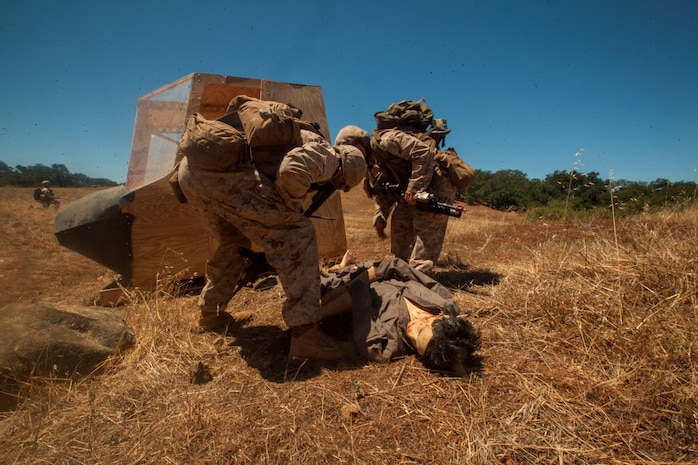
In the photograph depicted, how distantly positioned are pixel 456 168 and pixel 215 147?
8.74ft

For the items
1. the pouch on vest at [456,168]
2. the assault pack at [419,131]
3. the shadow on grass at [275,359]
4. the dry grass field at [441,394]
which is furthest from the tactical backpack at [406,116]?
the shadow on grass at [275,359]

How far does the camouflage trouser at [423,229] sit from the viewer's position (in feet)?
13.0

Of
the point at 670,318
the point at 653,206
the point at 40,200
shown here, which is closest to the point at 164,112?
the point at 670,318

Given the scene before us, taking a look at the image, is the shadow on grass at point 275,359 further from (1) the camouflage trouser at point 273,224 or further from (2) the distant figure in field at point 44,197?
(2) the distant figure in field at point 44,197

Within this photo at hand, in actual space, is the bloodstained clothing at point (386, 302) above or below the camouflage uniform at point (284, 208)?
below

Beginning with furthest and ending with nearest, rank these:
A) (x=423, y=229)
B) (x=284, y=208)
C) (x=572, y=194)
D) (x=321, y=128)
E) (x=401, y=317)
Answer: (x=321, y=128) → (x=423, y=229) → (x=572, y=194) → (x=401, y=317) → (x=284, y=208)

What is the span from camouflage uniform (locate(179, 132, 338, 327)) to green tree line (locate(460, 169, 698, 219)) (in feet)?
6.81

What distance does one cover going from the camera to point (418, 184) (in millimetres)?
3795

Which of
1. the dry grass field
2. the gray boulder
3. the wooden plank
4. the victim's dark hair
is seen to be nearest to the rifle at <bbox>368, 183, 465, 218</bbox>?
the dry grass field

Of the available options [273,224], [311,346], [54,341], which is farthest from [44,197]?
[311,346]

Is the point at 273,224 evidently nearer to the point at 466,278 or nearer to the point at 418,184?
the point at 418,184

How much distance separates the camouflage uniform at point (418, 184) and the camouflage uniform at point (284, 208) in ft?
4.94

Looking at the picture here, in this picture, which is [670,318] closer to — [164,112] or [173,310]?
[173,310]

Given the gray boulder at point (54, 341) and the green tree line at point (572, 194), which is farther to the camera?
the green tree line at point (572, 194)
